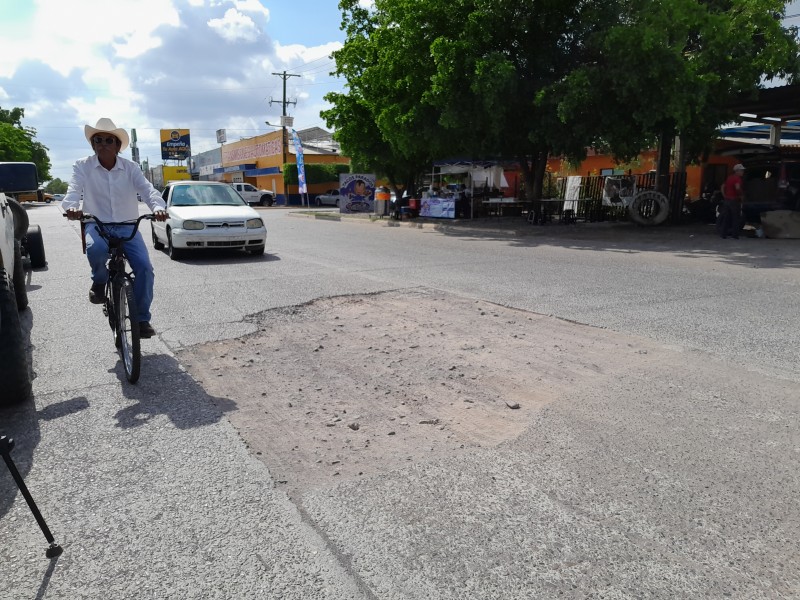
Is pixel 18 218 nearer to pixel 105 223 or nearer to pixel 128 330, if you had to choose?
pixel 105 223

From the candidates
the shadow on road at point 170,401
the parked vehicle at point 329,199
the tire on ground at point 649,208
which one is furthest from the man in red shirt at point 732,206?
the parked vehicle at point 329,199

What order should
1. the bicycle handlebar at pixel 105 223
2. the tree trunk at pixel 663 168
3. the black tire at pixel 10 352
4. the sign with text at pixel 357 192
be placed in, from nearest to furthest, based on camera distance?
the black tire at pixel 10 352, the bicycle handlebar at pixel 105 223, the tree trunk at pixel 663 168, the sign with text at pixel 357 192

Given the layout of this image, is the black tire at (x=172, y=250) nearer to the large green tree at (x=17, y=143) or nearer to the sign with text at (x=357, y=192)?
the sign with text at (x=357, y=192)

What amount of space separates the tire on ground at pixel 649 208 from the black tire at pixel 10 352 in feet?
63.8

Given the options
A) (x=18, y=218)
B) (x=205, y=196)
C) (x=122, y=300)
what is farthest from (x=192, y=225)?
(x=122, y=300)

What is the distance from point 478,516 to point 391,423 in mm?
1161

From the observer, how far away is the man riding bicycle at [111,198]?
518 centimetres

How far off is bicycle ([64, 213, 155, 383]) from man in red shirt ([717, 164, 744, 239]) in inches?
562

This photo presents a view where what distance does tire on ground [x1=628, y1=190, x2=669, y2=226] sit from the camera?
19.7m

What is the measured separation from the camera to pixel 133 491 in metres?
3.10

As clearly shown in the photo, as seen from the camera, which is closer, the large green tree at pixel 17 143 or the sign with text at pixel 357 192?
the sign with text at pixel 357 192

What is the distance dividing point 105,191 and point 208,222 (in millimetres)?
6539

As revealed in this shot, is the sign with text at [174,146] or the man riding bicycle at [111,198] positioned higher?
the sign with text at [174,146]

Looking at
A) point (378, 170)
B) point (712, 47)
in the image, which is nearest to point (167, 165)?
point (378, 170)
